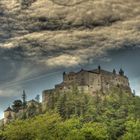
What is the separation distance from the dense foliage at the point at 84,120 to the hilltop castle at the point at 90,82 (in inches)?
135

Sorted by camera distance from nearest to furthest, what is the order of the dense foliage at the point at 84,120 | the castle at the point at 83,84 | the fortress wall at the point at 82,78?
the dense foliage at the point at 84,120, the castle at the point at 83,84, the fortress wall at the point at 82,78

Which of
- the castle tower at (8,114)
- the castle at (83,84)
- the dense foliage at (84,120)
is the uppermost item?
the castle at (83,84)

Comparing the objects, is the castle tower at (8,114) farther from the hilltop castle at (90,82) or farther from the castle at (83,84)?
the hilltop castle at (90,82)

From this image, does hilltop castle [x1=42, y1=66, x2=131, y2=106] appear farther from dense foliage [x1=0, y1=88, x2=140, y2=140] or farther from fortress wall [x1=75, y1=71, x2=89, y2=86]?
dense foliage [x1=0, y1=88, x2=140, y2=140]

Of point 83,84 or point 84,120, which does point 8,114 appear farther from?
point 84,120

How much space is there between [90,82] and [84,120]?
41.4 metres

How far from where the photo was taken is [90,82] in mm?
186750

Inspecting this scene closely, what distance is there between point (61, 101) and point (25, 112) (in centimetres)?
1547

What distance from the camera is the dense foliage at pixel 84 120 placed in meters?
112

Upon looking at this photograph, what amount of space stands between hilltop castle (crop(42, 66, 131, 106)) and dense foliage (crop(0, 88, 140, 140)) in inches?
135

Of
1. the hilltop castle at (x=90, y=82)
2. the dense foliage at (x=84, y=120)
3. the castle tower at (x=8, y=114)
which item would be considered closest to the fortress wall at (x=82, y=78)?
the hilltop castle at (x=90, y=82)

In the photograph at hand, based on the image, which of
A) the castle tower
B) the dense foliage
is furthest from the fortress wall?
the castle tower

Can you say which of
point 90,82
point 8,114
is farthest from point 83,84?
point 8,114

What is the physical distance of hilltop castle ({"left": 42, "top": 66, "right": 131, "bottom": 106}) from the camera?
604 feet
